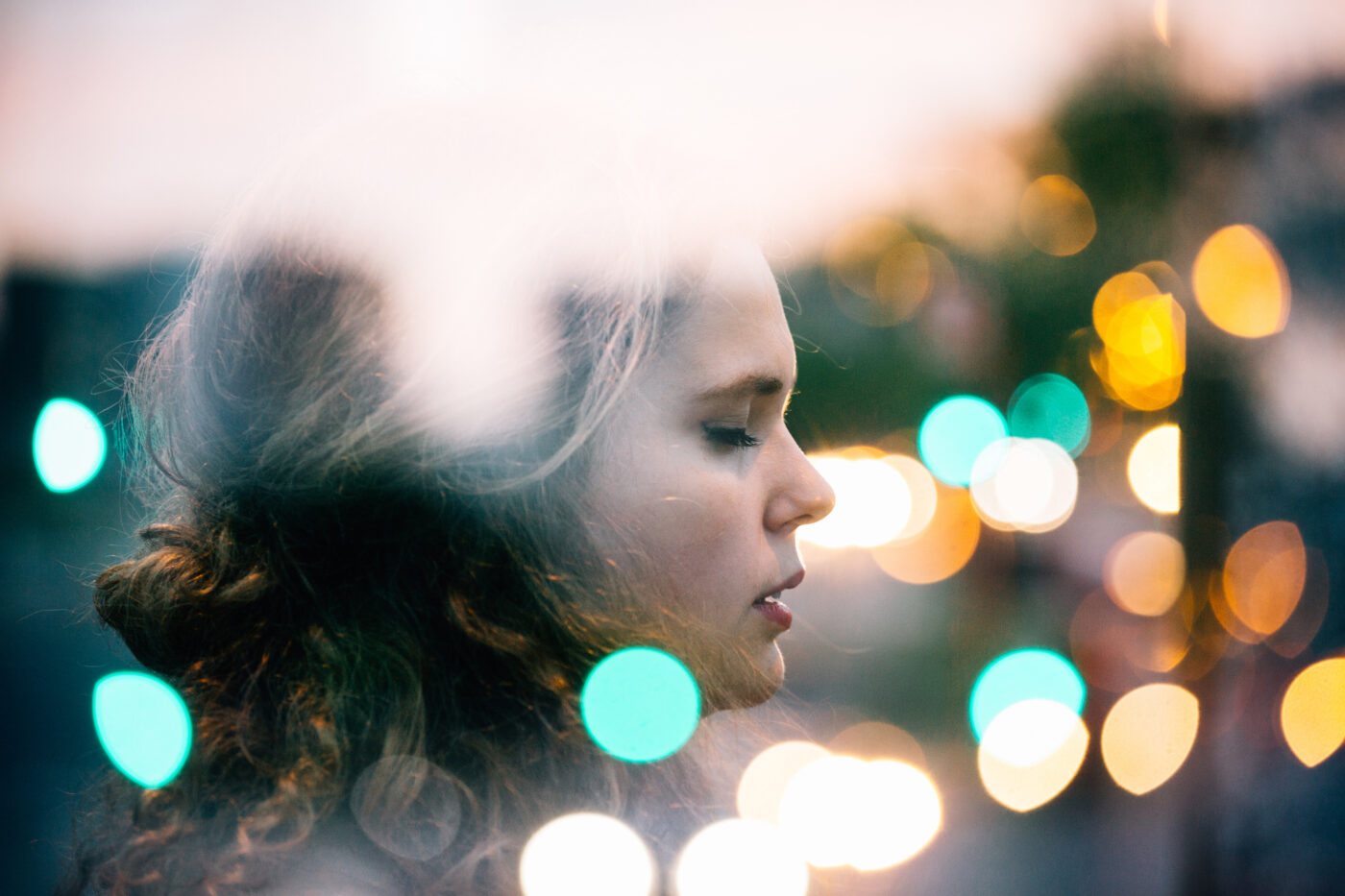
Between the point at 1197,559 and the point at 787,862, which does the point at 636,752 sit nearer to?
the point at 787,862

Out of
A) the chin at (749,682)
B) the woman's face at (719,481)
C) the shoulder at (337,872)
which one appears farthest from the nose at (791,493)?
the shoulder at (337,872)

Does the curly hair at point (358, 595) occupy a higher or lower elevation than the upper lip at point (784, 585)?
lower

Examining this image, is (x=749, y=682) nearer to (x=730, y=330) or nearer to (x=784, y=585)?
(x=784, y=585)

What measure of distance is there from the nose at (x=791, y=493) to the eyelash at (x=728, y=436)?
0.10 feet

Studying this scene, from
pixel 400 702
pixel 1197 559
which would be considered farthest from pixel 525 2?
pixel 1197 559

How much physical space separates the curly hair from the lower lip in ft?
0.37

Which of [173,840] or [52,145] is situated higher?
[52,145]

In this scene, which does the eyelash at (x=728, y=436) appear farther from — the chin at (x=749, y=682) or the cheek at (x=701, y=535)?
the chin at (x=749, y=682)

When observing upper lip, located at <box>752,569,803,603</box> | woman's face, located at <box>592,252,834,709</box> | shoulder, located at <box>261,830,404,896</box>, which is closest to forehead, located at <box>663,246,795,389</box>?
woman's face, located at <box>592,252,834,709</box>

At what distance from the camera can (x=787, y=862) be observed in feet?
2.23

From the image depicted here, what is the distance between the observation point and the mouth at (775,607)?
63 cm

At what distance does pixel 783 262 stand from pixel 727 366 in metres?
0.24

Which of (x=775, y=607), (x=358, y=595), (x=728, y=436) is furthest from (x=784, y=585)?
(x=358, y=595)

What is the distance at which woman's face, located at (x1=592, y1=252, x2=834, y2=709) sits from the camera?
597 mm
